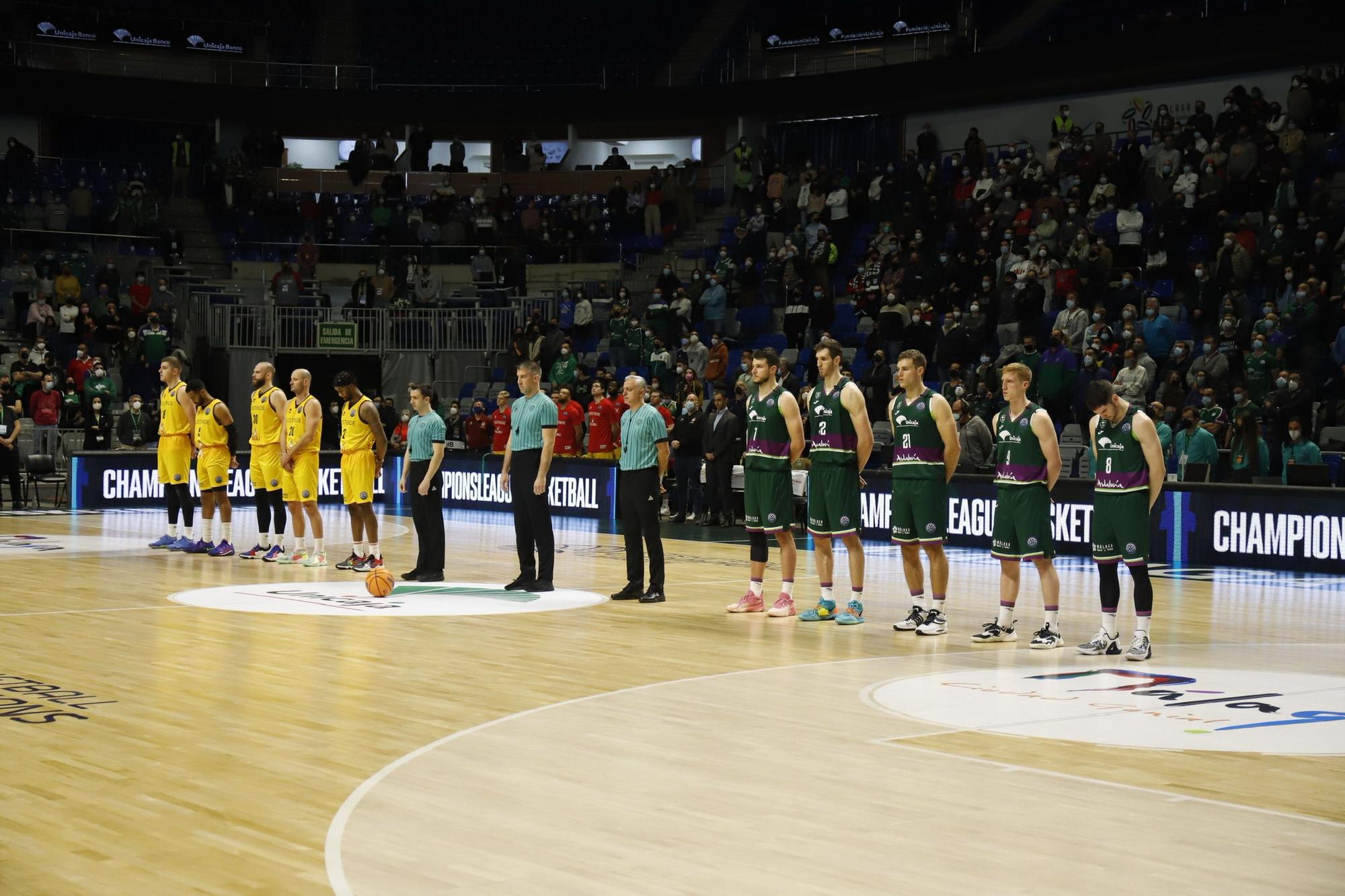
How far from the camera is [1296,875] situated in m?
5.33

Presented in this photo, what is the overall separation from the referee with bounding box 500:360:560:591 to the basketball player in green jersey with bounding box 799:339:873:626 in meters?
2.66

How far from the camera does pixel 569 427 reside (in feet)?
85.6

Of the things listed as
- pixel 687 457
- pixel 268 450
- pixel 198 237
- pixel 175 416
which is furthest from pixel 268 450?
pixel 198 237

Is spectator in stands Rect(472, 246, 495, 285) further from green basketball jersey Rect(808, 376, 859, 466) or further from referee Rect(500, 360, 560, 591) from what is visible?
green basketball jersey Rect(808, 376, 859, 466)

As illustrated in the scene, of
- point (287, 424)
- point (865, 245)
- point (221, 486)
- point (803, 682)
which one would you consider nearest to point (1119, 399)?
point (803, 682)

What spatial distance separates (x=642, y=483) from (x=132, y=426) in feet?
49.6

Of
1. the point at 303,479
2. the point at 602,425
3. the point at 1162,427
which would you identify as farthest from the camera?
the point at 602,425

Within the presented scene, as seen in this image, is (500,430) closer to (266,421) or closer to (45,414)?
(45,414)

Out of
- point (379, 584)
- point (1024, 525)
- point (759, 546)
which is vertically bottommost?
point (379, 584)

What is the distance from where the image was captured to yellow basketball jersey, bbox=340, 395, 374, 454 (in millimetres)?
15664

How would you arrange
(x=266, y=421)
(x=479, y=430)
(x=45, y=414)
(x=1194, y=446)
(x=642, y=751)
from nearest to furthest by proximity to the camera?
1. (x=642, y=751)
2. (x=266, y=421)
3. (x=1194, y=446)
4. (x=45, y=414)
5. (x=479, y=430)

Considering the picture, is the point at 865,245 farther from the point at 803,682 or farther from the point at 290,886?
the point at 290,886

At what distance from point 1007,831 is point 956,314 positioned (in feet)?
63.4

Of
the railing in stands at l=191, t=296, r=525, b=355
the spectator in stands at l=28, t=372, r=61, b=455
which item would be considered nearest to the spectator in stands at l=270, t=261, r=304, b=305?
the railing in stands at l=191, t=296, r=525, b=355
